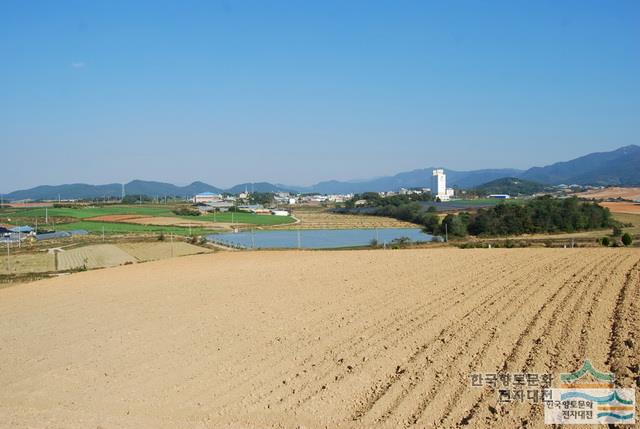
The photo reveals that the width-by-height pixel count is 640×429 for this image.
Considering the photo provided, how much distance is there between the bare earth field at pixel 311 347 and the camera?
6.66m

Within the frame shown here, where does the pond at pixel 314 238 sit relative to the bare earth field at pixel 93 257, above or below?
below

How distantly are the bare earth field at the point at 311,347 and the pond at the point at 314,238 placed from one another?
1011 inches

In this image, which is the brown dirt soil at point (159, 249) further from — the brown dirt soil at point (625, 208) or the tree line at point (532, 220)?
the brown dirt soil at point (625, 208)

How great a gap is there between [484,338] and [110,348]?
6.23 metres

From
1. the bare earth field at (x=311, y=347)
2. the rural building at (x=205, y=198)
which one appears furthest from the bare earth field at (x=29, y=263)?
the rural building at (x=205, y=198)

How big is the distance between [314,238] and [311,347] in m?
41.5

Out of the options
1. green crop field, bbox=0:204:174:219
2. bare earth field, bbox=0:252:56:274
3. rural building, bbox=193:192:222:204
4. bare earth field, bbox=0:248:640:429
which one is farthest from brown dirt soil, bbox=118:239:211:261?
rural building, bbox=193:192:222:204

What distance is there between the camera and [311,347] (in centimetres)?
928

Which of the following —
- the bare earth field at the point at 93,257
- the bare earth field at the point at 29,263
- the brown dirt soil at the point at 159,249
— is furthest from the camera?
the brown dirt soil at the point at 159,249

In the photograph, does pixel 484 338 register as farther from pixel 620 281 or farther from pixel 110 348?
pixel 620 281

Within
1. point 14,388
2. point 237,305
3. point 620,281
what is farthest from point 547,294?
point 14,388

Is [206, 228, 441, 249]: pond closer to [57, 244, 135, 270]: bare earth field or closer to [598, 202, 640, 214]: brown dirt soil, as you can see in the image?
[57, 244, 135, 270]: bare earth field

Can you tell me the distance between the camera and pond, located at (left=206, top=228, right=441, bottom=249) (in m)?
43.6

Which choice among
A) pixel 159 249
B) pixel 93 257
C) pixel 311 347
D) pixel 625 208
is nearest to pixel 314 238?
pixel 159 249
